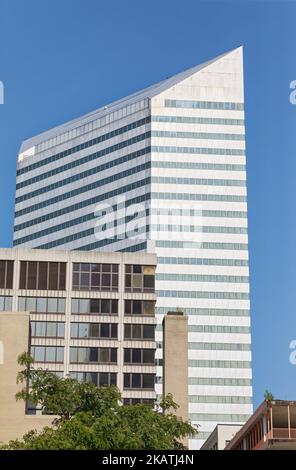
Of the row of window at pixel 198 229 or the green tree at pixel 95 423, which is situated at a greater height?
the row of window at pixel 198 229

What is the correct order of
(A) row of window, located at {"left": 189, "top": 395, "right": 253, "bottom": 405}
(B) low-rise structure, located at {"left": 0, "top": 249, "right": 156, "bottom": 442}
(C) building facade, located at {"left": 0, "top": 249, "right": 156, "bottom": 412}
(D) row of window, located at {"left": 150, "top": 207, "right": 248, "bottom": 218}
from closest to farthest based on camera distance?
(B) low-rise structure, located at {"left": 0, "top": 249, "right": 156, "bottom": 442} → (C) building facade, located at {"left": 0, "top": 249, "right": 156, "bottom": 412} → (A) row of window, located at {"left": 189, "top": 395, "right": 253, "bottom": 405} → (D) row of window, located at {"left": 150, "top": 207, "right": 248, "bottom": 218}

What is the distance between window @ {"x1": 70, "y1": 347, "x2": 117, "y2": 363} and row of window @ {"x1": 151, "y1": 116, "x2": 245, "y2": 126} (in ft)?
310

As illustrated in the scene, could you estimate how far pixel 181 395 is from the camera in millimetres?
86500

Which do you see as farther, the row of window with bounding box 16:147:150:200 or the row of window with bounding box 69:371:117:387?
the row of window with bounding box 16:147:150:200

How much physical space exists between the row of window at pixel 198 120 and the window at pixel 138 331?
9343 cm

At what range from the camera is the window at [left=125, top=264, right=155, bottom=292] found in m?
98.0

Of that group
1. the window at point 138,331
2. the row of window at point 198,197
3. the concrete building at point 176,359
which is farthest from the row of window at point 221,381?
the concrete building at point 176,359

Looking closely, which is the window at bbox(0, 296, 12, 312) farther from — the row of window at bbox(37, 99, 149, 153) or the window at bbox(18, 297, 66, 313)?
the row of window at bbox(37, 99, 149, 153)

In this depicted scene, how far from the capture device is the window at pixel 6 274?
97625 millimetres

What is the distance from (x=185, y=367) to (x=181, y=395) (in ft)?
9.22

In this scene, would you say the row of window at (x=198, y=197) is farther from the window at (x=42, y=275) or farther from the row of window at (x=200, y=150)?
the window at (x=42, y=275)

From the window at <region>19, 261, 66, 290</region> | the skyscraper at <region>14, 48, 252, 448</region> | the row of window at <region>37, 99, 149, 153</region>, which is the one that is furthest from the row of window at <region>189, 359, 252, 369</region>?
the window at <region>19, 261, 66, 290</region>

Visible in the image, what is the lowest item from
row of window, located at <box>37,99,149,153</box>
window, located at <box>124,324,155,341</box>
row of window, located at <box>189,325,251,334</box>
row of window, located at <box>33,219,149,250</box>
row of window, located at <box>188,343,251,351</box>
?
window, located at <box>124,324,155,341</box>
